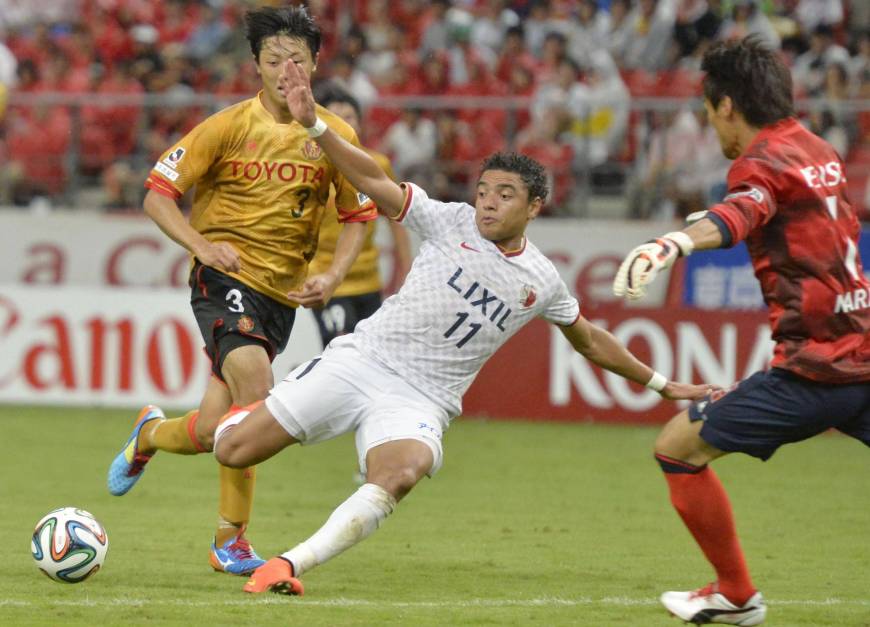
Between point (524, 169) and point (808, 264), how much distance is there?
1.54 meters

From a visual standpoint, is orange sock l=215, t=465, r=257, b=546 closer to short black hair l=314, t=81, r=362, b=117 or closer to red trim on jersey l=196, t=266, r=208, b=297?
red trim on jersey l=196, t=266, r=208, b=297

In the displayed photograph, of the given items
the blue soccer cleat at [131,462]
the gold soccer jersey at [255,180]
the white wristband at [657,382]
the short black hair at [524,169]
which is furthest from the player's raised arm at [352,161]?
the blue soccer cleat at [131,462]

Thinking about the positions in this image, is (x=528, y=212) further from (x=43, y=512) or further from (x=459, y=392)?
(x=43, y=512)

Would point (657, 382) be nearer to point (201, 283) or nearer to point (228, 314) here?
point (228, 314)

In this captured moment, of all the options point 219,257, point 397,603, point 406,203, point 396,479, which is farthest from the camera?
point 219,257

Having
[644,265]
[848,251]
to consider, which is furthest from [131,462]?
[848,251]

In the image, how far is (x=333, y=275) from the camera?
7.41 meters

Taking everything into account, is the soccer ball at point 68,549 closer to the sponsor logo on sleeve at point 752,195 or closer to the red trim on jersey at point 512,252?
the red trim on jersey at point 512,252

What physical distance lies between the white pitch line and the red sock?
855mm

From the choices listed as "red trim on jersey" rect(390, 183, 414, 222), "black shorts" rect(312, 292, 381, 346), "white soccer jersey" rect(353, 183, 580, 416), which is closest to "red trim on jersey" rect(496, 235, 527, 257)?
"white soccer jersey" rect(353, 183, 580, 416)

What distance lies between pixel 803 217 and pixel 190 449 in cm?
342

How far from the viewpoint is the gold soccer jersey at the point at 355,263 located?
10.2 metres

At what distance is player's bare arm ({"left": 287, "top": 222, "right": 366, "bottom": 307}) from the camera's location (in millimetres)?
7207

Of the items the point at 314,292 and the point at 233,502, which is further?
the point at 233,502
